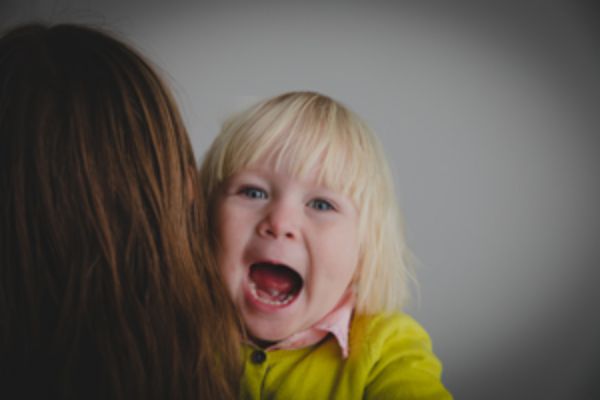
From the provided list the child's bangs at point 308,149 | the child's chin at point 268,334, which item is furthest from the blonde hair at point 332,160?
the child's chin at point 268,334

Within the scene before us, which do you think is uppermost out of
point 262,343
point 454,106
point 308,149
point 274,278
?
point 454,106

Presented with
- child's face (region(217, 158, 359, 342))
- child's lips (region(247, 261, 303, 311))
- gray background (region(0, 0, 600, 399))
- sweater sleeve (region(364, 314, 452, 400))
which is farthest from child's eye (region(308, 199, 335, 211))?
gray background (region(0, 0, 600, 399))

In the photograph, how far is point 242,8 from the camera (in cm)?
109

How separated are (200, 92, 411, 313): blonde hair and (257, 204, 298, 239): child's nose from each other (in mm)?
61

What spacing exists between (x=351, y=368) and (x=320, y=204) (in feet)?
0.81

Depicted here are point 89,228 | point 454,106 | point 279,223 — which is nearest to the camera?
point 89,228

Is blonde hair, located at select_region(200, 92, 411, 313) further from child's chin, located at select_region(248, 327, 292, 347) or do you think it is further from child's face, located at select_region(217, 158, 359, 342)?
child's chin, located at select_region(248, 327, 292, 347)

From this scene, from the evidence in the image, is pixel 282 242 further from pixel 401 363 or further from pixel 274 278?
pixel 401 363

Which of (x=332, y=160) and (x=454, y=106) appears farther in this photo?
(x=454, y=106)

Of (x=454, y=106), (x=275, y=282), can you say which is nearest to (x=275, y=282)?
(x=275, y=282)

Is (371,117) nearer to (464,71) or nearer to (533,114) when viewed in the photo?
(464,71)

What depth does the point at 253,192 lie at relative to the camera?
0.76 meters

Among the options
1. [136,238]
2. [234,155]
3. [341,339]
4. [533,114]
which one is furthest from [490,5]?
[136,238]

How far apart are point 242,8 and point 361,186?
1.78ft
